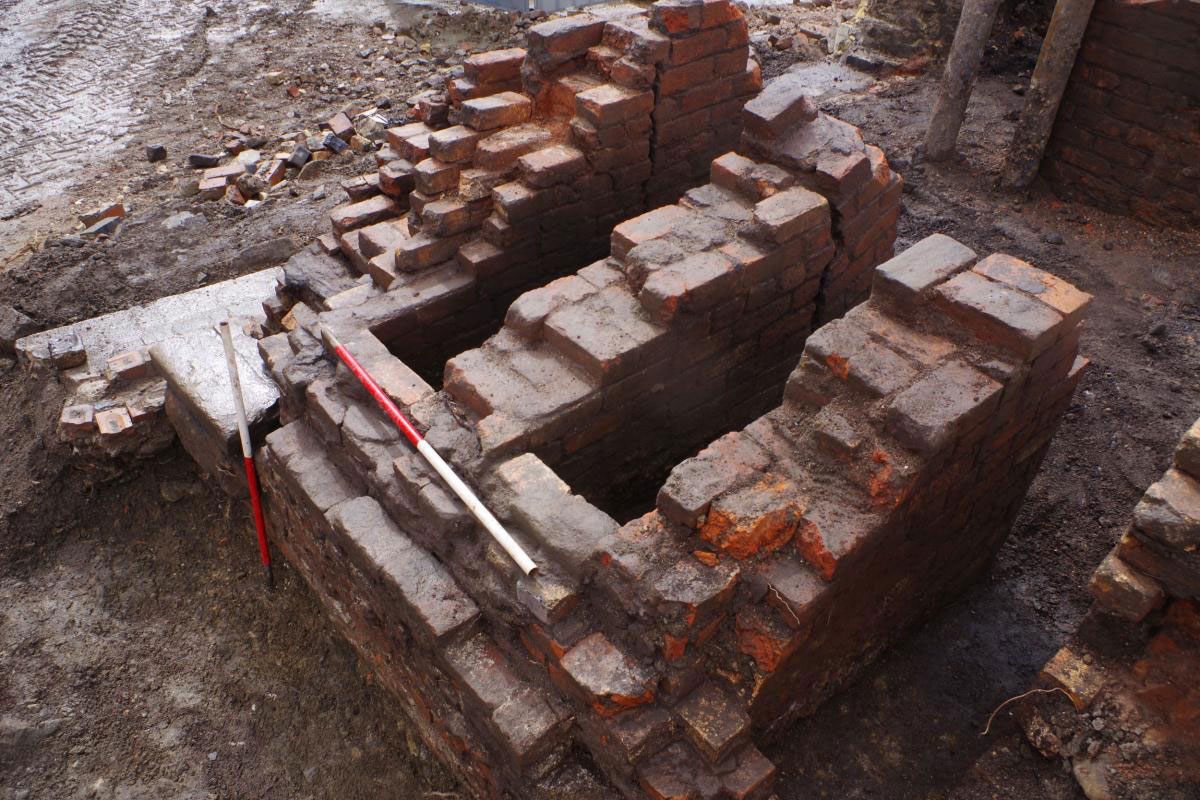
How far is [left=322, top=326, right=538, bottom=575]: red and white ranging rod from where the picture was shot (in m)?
2.96

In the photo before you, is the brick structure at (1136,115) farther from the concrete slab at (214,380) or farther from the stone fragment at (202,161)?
the stone fragment at (202,161)

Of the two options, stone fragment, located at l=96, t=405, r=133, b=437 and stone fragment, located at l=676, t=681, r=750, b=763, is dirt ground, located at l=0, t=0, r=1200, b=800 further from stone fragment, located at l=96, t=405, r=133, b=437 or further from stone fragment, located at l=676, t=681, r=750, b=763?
stone fragment, located at l=676, t=681, r=750, b=763

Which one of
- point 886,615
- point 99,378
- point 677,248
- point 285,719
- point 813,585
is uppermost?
point 677,248

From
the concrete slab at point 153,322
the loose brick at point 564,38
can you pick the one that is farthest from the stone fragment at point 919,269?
the concrete slab at point 153,322

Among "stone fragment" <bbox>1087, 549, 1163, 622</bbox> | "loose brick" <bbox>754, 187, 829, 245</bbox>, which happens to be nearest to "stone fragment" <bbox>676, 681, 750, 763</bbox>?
"stone fragment" <bbox>1087, 549, 1163, 622</bbox>

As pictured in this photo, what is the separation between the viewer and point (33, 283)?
6.14 m

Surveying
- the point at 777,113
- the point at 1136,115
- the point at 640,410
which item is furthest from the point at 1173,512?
the point at 1136,115

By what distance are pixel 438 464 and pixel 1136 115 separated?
5.56 metres

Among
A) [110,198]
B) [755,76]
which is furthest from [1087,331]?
[110,198]

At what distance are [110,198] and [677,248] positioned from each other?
19.7 feet

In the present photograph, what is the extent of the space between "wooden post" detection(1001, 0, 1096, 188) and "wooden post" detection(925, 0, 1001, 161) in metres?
0.46

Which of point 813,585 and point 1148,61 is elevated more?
point 1148,61

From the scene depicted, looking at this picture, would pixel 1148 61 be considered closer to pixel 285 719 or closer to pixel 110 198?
pixel 285 719

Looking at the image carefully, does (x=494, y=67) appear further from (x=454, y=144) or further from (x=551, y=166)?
(x=551, y=166)
